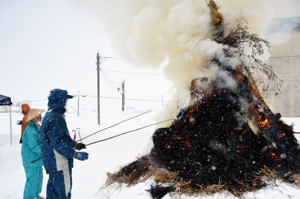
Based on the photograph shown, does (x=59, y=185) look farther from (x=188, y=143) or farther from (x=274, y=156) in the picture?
(x=274, y=156)

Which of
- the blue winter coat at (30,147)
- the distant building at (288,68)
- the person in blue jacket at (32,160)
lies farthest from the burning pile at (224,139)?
the distant building at (288,68)

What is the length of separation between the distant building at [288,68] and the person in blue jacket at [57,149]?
49.2 feet

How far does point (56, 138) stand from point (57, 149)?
171 millimetres

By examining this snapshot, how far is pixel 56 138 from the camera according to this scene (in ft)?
12.5

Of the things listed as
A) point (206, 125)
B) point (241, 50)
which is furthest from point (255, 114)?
point (241, 50)

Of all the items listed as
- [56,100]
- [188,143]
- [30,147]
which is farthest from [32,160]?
[188,143]

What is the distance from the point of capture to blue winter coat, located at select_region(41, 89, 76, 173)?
383cm

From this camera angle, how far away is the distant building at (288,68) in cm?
1598

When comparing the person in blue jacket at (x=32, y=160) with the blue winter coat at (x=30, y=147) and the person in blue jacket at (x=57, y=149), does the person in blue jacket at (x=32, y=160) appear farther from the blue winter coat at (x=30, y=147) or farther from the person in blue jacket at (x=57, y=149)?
the person in blue jacket at (x=57, y=149)

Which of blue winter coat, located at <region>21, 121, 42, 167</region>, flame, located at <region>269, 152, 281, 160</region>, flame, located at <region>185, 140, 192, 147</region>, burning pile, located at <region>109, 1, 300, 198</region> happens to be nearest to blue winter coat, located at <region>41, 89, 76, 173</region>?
blue winter coat, located at <region>21, 121, 42, 167</region>

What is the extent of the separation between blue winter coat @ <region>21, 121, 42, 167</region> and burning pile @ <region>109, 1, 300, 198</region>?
70.9 inches

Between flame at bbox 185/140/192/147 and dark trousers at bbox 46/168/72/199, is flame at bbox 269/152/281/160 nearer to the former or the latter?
flame at bbox 185/140/192/147

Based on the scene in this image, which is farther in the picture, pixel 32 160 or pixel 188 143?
pixel 188 143

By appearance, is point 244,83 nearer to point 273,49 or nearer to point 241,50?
point 241,50
